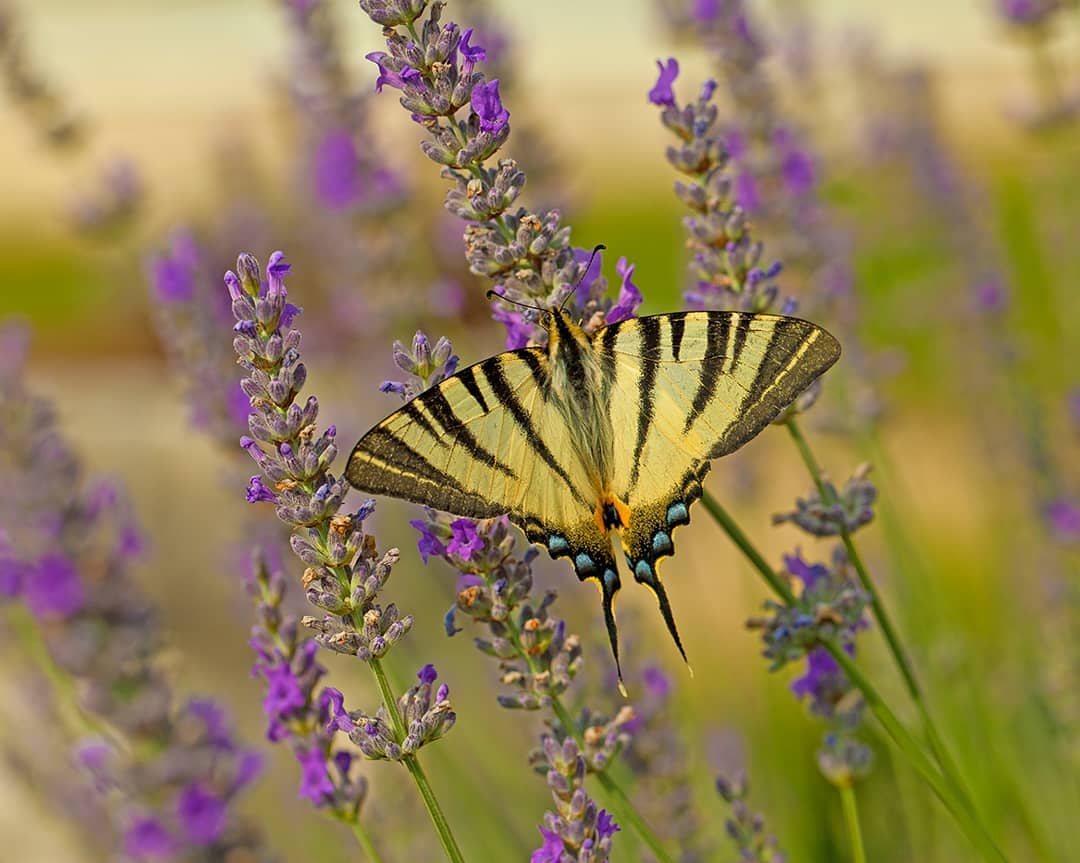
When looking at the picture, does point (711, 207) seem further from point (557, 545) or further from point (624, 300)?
point (557, 545)

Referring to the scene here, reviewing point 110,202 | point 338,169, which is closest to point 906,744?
point 338,169

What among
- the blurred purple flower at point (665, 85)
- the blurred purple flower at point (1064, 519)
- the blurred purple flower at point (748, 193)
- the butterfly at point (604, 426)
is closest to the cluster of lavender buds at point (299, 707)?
the butterfly at point (604, 426)

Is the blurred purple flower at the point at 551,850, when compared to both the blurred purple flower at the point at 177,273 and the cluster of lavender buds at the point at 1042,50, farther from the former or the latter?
the cluster of lavender buds at the point at 1042,50

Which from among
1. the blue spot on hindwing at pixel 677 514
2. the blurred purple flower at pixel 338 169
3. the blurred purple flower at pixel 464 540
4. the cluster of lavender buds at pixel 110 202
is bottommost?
the blue spot on hindwing at pixel 677 514

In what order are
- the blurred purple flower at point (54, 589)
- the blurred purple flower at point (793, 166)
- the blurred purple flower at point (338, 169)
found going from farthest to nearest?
the blurred purple flower at point (338, 169)
the blurred purple flower at point (793, 166)
the blurred purple flower at point (54, 589)

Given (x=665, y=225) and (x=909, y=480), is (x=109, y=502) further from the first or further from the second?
(x=665, y=225)

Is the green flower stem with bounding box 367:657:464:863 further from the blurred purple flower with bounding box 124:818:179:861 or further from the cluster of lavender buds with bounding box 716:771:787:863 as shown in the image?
the blurred purple flower with bounding box 124:818:179:861
